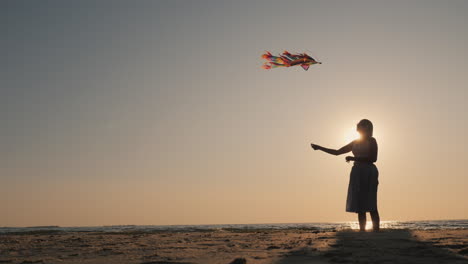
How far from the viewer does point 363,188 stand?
34.1 ft

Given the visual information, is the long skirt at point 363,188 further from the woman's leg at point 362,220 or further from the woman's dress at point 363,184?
the woman's leg at point 362,220

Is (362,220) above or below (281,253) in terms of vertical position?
above

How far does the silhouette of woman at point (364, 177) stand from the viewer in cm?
1034

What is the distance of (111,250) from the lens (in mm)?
7410

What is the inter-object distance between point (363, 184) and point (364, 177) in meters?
0.17

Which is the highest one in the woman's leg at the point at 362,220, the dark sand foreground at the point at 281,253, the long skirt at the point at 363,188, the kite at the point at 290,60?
the kite at the point at 290,60

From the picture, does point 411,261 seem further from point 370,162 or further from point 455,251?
point 370,162

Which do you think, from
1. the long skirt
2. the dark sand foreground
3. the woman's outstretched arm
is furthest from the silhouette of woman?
the dark sand foreground

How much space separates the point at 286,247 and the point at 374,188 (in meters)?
4.30

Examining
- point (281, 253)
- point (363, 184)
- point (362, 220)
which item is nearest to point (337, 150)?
point (363, 184)

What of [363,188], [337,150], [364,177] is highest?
[337,150]

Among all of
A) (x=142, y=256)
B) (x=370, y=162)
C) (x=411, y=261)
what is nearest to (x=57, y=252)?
(x=142, y=256)

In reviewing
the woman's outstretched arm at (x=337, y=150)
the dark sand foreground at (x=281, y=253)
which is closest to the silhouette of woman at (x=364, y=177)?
the woman's outstretched arm at (x=337, y=150)

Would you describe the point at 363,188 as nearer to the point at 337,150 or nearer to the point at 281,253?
the point at 337,150
